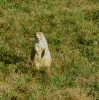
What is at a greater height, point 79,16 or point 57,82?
point 79,16

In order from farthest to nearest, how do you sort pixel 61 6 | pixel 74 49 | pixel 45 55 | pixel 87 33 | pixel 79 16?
1. pixel 61 6
2. pixel 79 16
3. pixel 87 33
4. pixel 74 49
5. pixel 45 55

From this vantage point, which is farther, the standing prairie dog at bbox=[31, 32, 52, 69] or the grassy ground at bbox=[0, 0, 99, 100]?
the standing prairie dog at bbox=[31, 32, 52, 69]

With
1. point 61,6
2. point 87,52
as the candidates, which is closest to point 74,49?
point 87,52

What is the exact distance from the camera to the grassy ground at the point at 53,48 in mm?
6590

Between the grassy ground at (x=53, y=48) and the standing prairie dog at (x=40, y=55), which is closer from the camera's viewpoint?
the grassy ground at (x=53, y=48)


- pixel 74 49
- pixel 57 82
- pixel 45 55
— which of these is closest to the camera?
pixel 57 82

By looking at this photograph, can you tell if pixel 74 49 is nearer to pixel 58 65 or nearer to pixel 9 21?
pixel 58 65

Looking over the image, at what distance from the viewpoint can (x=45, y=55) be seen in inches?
297

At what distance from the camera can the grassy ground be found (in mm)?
6590

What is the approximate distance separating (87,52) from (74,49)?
0.38 meters

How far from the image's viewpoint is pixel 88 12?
1066 cm

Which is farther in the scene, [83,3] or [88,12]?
[83,3]

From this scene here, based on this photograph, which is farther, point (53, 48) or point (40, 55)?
point (53, 48)

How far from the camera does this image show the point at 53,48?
344 inches
